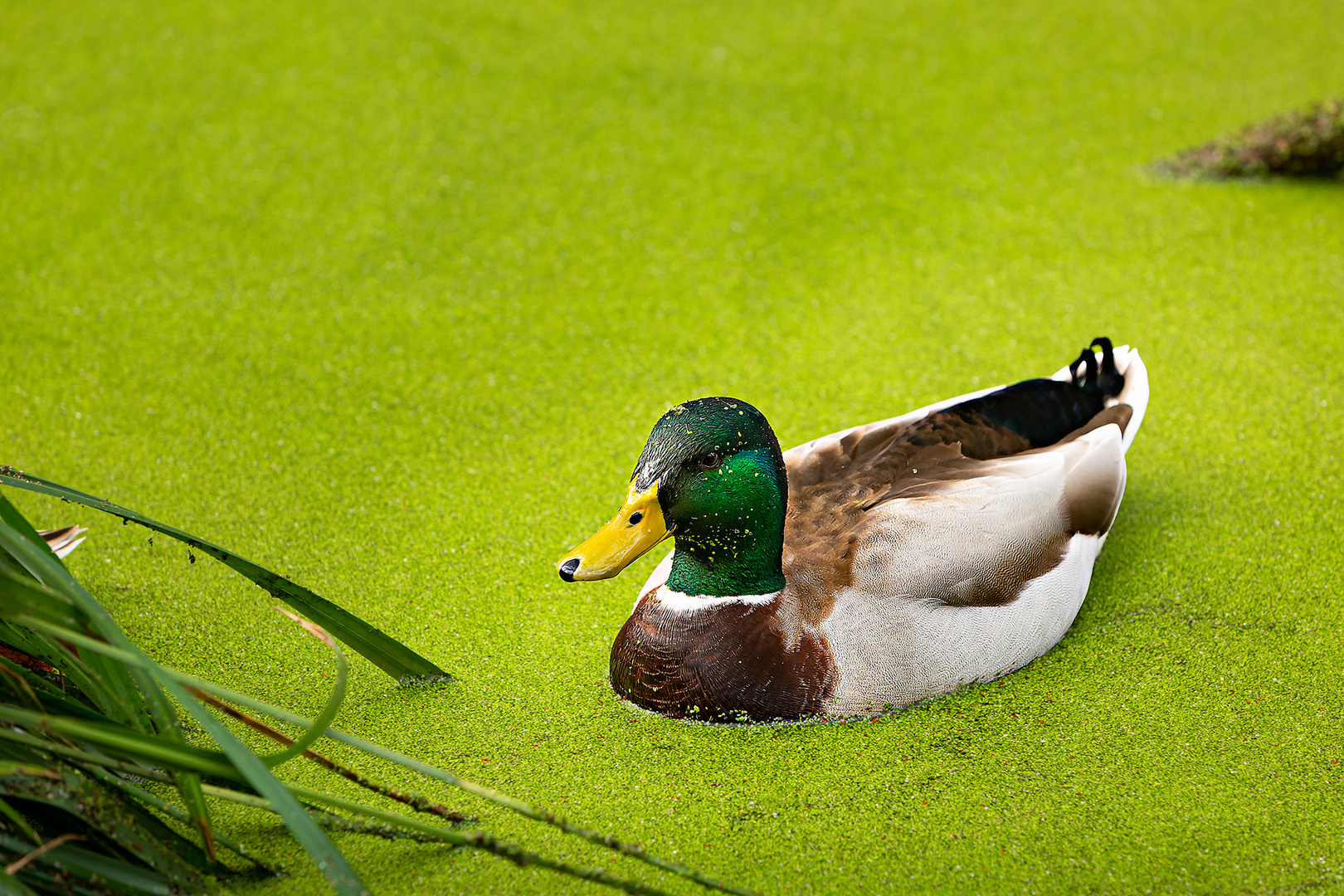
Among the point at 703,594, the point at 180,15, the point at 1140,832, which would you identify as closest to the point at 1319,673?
the point at 1140,832

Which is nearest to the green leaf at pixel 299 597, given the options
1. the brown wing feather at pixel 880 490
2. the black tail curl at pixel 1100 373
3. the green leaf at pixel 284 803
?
the green leaf at pixel 284 803

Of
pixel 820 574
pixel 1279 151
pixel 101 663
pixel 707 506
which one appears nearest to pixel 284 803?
pixel 101 663

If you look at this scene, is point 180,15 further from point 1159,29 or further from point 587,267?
point 1159,29

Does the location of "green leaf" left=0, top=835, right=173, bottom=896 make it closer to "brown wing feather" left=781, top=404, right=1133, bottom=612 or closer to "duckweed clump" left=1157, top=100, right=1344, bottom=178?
"brown wing feather" left=781, top=404, right=1133, bottom=612

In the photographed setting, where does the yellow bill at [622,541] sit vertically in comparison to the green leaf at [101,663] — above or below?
below

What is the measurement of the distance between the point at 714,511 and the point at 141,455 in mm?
2168

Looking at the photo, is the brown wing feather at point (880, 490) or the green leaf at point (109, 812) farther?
the brown wing feather at point (880, 490)

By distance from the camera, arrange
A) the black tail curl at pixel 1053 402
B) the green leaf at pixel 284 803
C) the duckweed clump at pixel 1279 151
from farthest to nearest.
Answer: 1. the duckweed clump at pixel 1279 151
2. the black tail curl at pixel 1053 402
3. the green leaf at pixel 284 803

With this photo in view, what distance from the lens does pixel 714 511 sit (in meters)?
2.28

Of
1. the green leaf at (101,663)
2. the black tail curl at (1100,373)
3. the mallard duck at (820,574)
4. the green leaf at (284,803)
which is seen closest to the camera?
the green leaf at (284,803)

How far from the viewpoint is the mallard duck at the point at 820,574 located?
7.42 feet

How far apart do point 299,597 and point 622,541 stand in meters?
0.64

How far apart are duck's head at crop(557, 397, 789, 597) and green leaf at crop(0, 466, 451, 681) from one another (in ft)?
1.46

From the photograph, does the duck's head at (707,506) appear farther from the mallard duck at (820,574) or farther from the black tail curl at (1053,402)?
the black tail curl at (1053,402)
